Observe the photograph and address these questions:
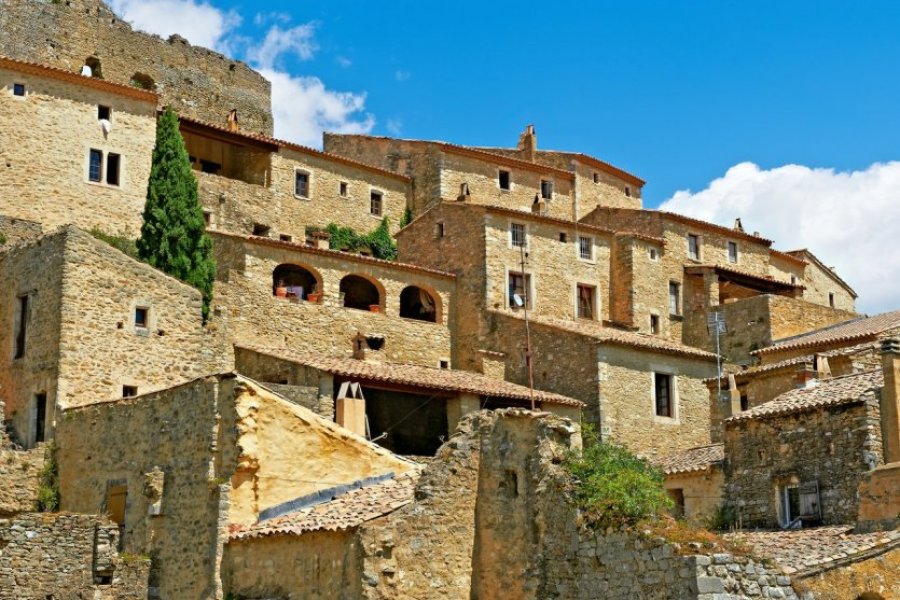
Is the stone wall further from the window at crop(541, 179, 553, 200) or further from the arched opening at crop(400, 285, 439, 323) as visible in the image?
the window at crop(541, 179, 553, 200)

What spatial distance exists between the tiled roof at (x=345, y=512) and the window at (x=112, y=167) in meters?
25.9

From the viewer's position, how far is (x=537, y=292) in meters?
50.2

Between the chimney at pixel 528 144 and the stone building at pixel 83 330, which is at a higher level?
the chimney at pixel 528 144

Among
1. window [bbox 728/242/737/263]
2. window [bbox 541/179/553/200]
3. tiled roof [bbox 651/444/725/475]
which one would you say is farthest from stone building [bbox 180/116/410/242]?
tiled roof [bbox 651/444/725/475]

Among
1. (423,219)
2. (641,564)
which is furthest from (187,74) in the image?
(641,564)

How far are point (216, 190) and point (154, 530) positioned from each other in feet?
89.4

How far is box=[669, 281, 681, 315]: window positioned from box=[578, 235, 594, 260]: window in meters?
4.72

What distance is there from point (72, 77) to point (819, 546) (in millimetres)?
34143

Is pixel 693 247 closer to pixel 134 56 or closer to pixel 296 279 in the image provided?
pixel 296 279

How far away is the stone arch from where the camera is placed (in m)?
49.4

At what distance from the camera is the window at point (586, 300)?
52.2 meters

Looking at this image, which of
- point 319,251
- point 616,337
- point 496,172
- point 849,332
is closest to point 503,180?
point 496,172

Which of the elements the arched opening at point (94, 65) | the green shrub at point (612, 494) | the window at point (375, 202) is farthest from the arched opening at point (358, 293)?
the green shrub at point (612, 494)

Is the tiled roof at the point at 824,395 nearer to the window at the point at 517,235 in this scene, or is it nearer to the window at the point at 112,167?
the window at the point at 517,235
